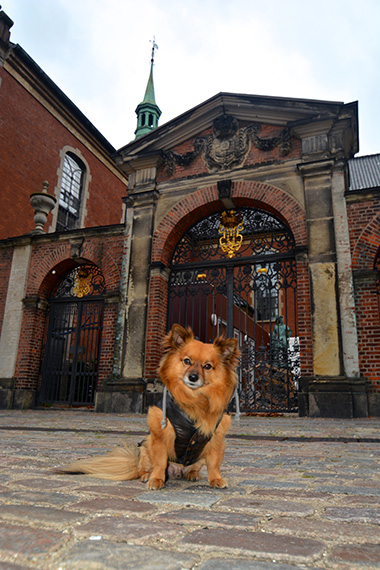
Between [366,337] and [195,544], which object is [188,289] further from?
[195,544]

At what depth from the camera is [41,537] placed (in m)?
1.43

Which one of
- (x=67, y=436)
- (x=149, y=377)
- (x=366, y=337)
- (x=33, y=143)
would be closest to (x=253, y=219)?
→ (x=366, y=337)

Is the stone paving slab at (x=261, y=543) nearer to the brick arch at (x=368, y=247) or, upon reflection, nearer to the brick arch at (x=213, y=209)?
the brick arch at (x=368, y=247)

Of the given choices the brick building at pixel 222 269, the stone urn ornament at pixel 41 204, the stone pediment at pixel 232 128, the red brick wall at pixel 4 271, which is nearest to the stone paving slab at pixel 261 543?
the brick building at pixel 222 269

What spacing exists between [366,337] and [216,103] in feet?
22.6

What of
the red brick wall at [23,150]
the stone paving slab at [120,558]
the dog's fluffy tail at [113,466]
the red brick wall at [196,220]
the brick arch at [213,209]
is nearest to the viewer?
the stone paving slab at [120,558]

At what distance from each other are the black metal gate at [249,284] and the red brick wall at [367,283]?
134cm

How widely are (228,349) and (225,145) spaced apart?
9.52 metres

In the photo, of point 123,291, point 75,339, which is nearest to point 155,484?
point 123,291

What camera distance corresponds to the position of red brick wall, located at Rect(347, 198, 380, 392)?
8531 millimetres

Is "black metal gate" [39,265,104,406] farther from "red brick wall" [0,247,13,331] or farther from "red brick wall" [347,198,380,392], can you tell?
"red brick wall" [347,198,380,392]

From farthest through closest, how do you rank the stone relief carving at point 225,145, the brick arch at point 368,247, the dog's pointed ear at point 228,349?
the stone relief carving at point 225,145 < the brick arch at point 368,247 < the dog's pointed ear at point 228,349

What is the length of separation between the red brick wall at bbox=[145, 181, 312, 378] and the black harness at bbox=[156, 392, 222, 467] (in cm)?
687

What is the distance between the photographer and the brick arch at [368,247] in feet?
29.4
